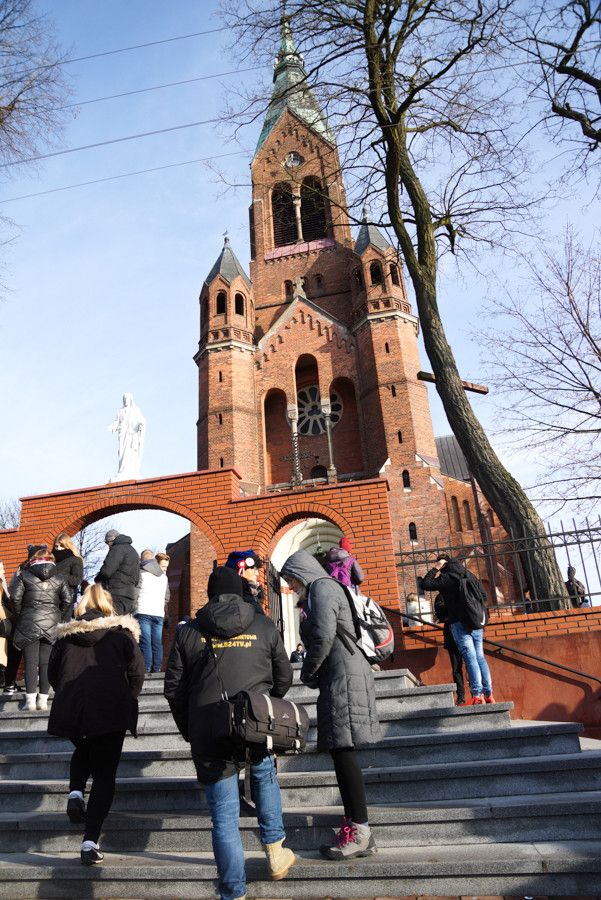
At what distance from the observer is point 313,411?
27.8 meters

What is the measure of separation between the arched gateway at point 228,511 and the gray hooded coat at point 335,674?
4188mm

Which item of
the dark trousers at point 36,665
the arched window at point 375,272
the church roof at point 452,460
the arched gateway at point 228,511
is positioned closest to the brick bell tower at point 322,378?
the arched window at point 375,272

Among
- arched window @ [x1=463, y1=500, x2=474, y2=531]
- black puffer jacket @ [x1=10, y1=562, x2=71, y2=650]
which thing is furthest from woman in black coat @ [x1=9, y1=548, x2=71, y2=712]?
arched window @ [x1=463, y1=500, x2=474, y2=531]

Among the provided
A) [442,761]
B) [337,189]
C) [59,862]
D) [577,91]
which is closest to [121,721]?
[59,862]

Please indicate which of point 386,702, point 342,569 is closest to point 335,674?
point 342,569

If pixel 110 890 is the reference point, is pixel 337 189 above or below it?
above

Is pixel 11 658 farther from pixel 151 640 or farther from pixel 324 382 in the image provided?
pixel 324 382

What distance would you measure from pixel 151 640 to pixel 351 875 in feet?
14.5

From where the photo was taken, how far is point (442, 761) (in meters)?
4.34

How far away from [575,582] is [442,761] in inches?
218

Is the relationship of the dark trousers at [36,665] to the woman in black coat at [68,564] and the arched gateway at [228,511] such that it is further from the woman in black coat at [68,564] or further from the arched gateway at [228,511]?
the arched gateway at [228,511]

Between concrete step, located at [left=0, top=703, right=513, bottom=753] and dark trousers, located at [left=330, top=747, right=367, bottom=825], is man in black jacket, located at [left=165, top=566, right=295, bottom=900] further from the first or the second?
concrete step, located at [left=0, top=703, right=513, bottom=753]

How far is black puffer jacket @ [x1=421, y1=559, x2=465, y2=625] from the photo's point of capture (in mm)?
6102

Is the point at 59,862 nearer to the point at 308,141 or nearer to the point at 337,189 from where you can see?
the point at 337,189
